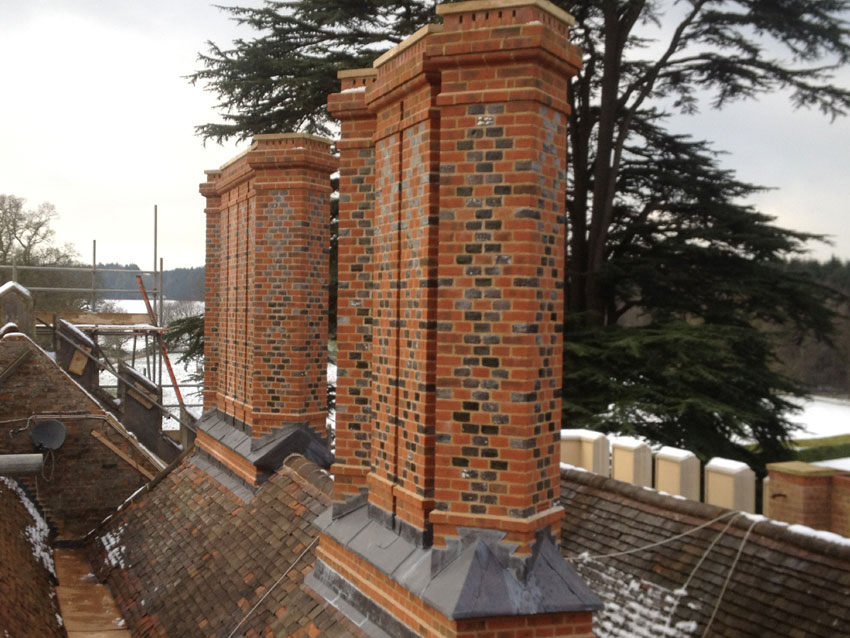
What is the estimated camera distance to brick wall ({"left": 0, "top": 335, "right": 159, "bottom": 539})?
41.5ft

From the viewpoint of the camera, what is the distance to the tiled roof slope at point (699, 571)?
4.82m

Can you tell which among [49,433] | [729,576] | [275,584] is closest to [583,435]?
[729,576]

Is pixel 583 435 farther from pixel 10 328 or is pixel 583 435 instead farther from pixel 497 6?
pixel 10 328

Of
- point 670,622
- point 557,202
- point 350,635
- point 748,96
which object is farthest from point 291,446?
point 748,96

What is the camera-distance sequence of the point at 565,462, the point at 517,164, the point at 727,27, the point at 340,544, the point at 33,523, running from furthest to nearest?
1. the point at 727,27
2. the point at 33,523
3. the point at 565,462
4. the point at 340,544
5. the point at 517,164

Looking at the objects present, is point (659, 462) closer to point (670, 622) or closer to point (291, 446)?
point (670, 622)

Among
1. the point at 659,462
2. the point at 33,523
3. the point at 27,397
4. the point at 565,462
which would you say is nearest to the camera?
the point at 659,462

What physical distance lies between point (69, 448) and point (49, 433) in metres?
0.50

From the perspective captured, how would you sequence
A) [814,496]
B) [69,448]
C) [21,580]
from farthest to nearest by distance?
[69,448], [21,580], [814,496]

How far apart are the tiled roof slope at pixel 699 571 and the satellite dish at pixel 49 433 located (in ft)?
30.5

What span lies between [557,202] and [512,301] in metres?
0.69

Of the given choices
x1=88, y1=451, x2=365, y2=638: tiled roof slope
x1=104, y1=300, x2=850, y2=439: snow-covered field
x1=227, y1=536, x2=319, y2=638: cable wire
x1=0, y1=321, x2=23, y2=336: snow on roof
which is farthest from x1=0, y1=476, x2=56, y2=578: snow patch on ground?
x1=104, y1=300, x2=850, y2=439: snow-covered field

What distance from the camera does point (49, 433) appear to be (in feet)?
41.5

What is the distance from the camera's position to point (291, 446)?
884 cm
